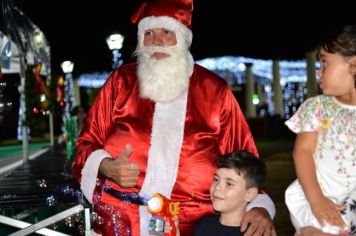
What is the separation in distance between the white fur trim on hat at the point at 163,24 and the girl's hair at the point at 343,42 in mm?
1229

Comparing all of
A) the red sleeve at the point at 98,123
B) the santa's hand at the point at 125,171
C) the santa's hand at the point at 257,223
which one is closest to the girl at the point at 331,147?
the santa's hand at the point at 257,223

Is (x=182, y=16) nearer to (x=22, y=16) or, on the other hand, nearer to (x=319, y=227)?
(x=319, y=227)

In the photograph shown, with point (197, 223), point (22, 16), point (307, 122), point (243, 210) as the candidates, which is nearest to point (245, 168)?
point (243, 210)

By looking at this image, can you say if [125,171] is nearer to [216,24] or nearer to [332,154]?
[332,154]

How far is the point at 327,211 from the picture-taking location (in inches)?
84.0

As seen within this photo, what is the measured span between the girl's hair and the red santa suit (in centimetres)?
97

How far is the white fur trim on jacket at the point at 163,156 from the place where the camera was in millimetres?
2953

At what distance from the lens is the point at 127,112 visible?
3072 millimetres

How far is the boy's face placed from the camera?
2.76 m


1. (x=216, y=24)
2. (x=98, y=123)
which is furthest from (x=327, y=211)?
(x=216, y=24)

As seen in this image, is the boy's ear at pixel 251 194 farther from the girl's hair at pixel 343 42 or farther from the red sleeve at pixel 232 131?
the girl's hair at pixel 343 42

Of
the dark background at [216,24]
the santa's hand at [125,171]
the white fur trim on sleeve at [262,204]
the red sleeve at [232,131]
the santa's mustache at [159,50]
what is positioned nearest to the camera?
the santa's hand at [125,171]

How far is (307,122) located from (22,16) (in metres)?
7.74

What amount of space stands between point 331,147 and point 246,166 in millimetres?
657
